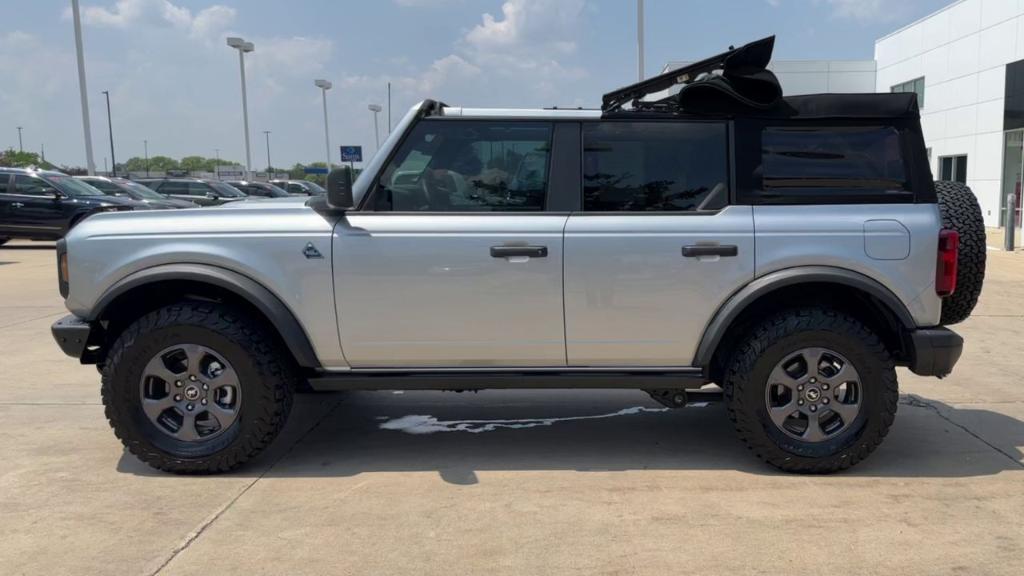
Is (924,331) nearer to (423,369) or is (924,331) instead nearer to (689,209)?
(689,209)

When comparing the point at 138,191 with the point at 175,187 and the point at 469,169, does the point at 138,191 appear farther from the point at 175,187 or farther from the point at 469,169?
the point at 469,169

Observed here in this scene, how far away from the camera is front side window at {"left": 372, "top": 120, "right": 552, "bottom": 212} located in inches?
157

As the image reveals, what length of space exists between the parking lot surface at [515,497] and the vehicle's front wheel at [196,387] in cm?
18

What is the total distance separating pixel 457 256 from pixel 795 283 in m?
1.71

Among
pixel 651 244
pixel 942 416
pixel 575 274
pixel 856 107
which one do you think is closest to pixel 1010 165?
pixel 942 416

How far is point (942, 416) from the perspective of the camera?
16.2ft

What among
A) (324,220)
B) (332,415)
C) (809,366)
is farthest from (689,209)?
(332,415)

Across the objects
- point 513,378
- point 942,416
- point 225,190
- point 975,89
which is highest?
point 975,89

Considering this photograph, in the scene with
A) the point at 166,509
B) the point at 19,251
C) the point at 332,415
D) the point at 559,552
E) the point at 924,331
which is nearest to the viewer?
the point at 559,552

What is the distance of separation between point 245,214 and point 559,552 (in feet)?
7.76

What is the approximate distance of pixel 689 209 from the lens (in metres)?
3.93

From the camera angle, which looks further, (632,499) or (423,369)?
(423,369)

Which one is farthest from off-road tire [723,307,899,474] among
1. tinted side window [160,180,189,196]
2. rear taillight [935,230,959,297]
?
tinted side window [160,180,189,196]

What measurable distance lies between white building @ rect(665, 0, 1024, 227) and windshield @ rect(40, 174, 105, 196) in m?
20.7
